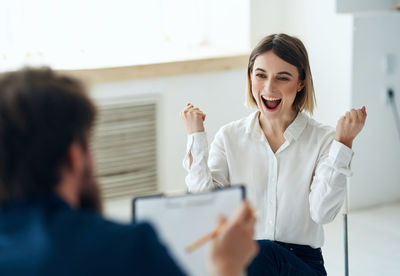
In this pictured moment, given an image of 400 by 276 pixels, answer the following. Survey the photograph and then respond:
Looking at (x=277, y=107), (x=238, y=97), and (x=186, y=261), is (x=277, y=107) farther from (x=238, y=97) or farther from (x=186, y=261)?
(x=238, y=97)

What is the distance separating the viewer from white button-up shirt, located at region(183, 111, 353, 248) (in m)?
1.76

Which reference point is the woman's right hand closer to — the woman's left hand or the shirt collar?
the shirt collar

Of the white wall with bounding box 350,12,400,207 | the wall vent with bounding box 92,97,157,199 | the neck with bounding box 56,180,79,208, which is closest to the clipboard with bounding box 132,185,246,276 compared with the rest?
the neck with bounding box 56,180,79,208

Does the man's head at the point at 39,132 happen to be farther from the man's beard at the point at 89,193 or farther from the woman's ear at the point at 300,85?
the woman's ear at the point at 300,85

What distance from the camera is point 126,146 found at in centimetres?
326

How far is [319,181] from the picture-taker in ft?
5.80

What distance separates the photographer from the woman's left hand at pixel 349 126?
5.51ft

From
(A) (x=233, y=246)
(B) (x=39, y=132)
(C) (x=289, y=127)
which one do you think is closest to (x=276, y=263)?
(C) (x=289, y=127)

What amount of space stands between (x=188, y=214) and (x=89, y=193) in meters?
0.23

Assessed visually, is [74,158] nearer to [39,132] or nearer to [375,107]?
[39,132]

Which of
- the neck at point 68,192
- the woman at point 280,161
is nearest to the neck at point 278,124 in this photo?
the woman at point 280,161

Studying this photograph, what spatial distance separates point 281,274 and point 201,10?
7.22ft

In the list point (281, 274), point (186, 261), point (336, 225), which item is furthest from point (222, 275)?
point (336, 225)

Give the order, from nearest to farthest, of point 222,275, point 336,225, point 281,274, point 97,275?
point 97,275 → point 222,275 → point 281,274 → point 336,225
